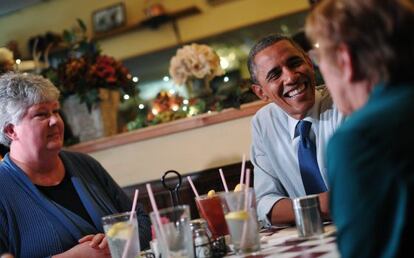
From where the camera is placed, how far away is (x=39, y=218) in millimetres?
2039

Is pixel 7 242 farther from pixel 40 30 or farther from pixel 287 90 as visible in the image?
pixel 40 30

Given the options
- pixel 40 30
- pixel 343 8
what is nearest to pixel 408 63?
pixel 343 8

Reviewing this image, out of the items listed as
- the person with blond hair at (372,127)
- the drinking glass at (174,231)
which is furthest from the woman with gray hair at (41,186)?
the person with blond hair at (372,127)

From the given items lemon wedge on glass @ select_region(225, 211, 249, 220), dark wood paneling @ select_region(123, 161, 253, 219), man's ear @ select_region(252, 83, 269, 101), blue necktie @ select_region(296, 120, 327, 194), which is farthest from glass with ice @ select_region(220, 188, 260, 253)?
dark wood paneling @ select_region(123, 161, 253, 219)

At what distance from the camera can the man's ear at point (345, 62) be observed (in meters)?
0.90

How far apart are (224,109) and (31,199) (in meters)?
1.14

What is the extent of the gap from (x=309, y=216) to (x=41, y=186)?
1.23 m

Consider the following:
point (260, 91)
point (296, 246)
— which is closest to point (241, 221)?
point (296, 246)

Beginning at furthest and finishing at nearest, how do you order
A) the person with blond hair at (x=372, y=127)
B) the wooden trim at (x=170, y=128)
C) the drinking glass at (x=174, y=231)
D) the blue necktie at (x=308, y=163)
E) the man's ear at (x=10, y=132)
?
the wooden trim at (x=170, y=128) < the man's ear at (x=10, y=132) < the blue necktie at (x=308, y=163) < the drinking glass at (x=174, y=231) < the person with blond hair at (x=372, y=127)

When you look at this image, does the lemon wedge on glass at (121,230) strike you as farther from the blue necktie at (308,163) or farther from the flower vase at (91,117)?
the flower vase at (91,117)

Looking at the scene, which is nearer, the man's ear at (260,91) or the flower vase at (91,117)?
the man's ear at (260,91)

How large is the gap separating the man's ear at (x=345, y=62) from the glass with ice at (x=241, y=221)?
0.52m

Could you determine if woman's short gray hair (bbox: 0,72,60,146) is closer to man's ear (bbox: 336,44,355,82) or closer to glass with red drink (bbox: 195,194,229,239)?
glass with red drink (bbox: 195,194,229,239)

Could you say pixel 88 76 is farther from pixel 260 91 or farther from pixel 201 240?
pixel 201 240
